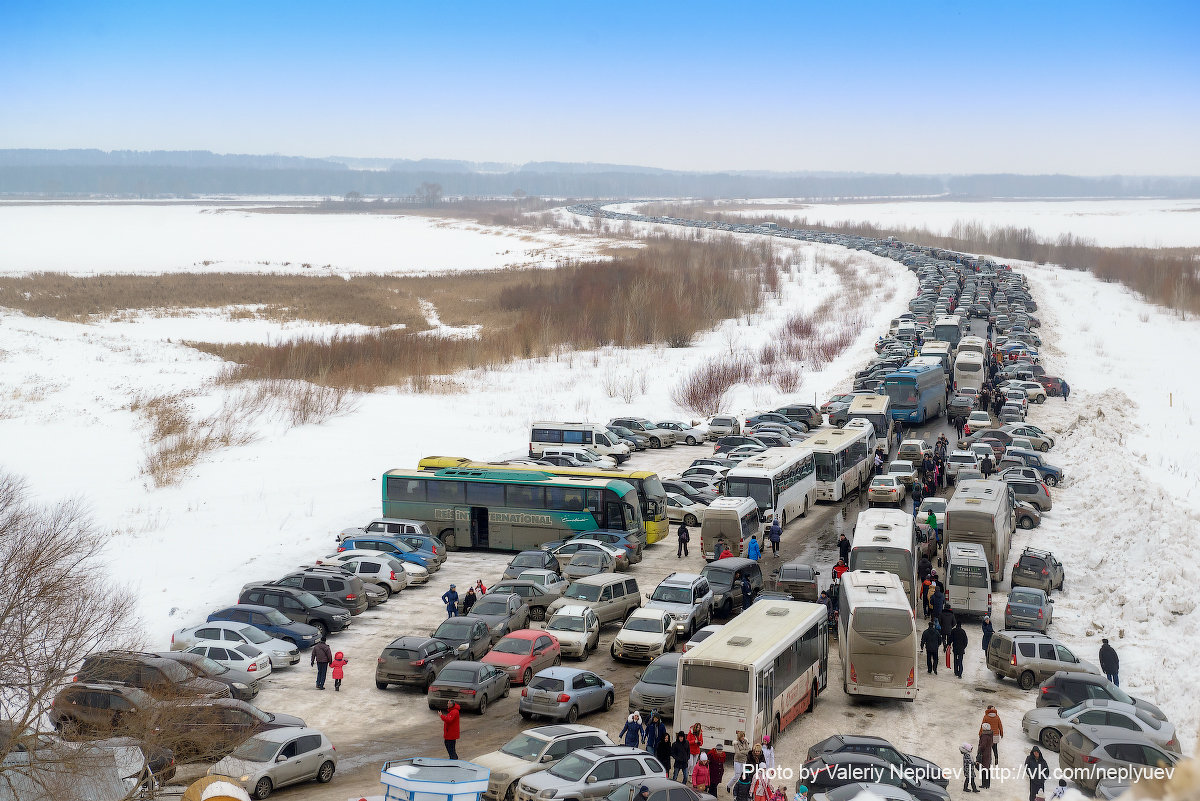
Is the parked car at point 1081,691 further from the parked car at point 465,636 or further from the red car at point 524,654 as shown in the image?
the parked car at point 465,636

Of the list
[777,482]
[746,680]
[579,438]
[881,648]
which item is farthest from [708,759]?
[579,438]

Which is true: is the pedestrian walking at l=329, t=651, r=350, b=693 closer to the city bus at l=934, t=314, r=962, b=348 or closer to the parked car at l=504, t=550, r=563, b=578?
the parked car at l=504, t=550, r=563, b=578

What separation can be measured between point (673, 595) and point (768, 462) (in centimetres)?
1147

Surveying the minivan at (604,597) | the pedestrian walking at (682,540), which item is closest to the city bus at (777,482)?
the pedestrian walking at (682,540)

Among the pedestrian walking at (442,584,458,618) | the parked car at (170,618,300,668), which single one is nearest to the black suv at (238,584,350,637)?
the parked car at (170,618,300,668)

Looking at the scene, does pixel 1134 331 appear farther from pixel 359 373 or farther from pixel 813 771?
pixel 813 771

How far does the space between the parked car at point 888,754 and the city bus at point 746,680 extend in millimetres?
1552

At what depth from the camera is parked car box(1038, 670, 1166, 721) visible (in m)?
21.4

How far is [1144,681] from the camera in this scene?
81.4 feet

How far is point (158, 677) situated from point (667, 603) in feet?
41.7

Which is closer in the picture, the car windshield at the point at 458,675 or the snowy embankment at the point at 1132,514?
the car windshield at the point at 458,675

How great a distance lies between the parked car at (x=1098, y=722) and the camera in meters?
19.5

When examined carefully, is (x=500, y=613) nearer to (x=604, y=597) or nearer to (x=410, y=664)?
(x=604, y=597)

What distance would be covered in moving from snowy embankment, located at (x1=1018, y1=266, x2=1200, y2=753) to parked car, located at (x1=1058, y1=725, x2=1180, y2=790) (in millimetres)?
2457
